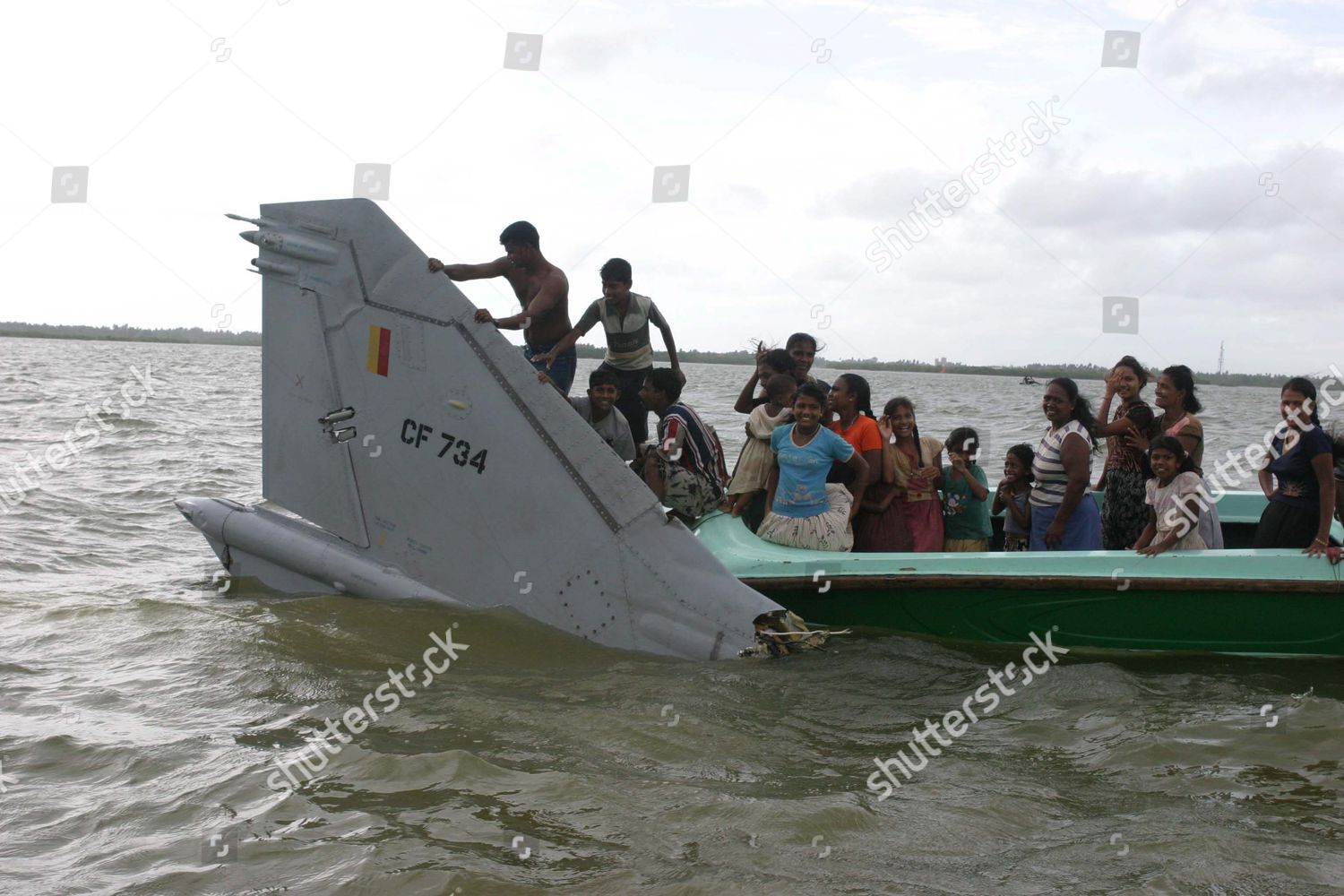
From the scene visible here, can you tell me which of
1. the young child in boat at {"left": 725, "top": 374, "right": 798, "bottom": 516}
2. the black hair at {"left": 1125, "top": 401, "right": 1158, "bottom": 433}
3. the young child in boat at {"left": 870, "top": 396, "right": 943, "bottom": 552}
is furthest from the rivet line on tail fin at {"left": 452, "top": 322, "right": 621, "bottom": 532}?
the black hair at {"left": 1125, "top": 401, "right": 1158, "bottom": 433}

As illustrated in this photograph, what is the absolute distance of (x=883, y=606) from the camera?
5504mm

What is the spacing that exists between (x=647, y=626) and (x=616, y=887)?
5.99 feet

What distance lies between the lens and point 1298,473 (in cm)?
554

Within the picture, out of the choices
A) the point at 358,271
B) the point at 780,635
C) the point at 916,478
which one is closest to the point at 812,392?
the point at 916,478

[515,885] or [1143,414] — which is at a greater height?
[1143,414]

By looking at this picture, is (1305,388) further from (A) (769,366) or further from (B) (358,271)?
(B) (358,271)

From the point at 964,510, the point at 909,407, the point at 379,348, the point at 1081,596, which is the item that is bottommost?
Answer: the point at 1081,596

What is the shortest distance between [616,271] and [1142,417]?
10.1 feet

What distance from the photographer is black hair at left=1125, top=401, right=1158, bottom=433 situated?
6.04m

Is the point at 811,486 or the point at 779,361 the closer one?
the point at 811,486

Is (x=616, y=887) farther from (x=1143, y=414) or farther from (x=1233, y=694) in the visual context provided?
(x=1143, y=414)

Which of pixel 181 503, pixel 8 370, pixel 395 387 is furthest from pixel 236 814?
pixel 8 370

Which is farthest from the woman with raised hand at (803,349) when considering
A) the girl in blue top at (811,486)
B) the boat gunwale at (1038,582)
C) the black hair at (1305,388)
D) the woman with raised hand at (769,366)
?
the black hair at (1305,388)

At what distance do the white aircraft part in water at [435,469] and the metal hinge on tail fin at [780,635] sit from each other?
61 mm
